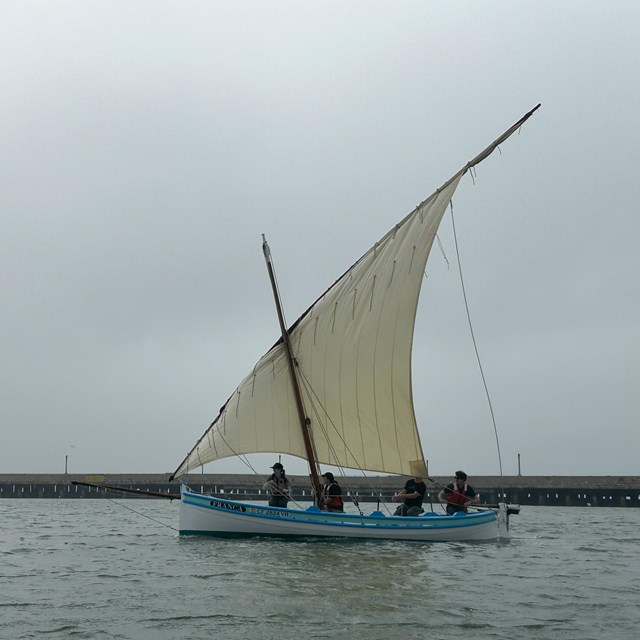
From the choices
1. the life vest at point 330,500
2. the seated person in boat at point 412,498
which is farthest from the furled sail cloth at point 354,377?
the life vest at point 330,500

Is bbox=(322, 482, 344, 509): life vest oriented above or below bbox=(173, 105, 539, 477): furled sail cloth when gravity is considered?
below

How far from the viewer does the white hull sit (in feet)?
79.6

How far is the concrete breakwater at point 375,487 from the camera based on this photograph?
222 feet

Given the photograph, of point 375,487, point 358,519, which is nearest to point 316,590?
point 358,519

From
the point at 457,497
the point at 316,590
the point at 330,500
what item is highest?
the point at 457,497

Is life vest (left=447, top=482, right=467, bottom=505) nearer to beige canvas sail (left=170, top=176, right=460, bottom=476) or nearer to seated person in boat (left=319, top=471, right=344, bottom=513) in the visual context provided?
beige canvas sail (left=170, top=176, right=460, bottom=476)

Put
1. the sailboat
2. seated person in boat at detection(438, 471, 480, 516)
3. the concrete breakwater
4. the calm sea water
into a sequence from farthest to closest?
the concrete breakwater < seated person in boat at detection(438, 471, 480, 516) < the sailboat < the calm sea water

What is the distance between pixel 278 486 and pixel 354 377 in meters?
3.77

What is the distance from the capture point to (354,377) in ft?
83.0

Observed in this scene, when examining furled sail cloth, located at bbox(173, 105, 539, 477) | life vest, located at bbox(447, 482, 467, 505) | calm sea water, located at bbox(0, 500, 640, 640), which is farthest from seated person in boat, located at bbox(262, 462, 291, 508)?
life vest, located at bbox(447, 482, 467, 505)

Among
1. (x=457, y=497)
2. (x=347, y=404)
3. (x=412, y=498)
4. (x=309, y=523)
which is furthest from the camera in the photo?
(x=457, y=497)

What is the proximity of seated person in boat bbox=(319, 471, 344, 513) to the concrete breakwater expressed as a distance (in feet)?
121

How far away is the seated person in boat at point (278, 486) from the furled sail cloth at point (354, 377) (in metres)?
0.92

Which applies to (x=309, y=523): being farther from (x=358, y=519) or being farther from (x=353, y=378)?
(x=353, y=378)
